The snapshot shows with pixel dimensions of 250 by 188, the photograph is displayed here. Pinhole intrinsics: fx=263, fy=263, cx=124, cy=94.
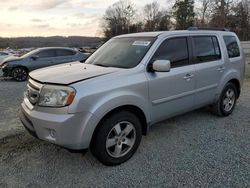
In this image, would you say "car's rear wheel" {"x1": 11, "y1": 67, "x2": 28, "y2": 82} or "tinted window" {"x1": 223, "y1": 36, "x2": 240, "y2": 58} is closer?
"tinted window" {"x1": 223, "y1": 36, "x2": 240, "y2": 58}

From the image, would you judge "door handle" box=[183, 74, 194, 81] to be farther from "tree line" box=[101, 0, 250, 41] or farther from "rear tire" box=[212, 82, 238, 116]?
"tree line" box=[101, 0, 250, 41]

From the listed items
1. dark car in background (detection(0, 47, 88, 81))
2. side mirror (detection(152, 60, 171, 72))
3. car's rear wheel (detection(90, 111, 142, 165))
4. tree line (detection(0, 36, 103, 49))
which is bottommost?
car's rear wheel (detection(90, 111, 142, 165))

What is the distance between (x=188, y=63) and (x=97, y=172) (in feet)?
7.58

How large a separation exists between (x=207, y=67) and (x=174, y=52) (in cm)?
86

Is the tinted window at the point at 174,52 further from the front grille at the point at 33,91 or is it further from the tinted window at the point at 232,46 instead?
the front grille at the point at 33,91

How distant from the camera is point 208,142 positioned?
422 cm

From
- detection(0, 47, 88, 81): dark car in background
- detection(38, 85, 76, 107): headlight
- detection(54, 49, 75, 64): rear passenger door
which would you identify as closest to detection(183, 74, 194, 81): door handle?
detection(38, 85, 76, 107): headlight

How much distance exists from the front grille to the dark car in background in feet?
26.3

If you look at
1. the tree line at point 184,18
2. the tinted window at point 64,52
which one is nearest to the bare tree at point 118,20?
the tree line at point 184,18

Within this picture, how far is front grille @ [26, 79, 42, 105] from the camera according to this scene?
3.30 meters

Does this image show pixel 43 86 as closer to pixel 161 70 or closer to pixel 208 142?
pixel 161 70

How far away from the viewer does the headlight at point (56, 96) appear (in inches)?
119

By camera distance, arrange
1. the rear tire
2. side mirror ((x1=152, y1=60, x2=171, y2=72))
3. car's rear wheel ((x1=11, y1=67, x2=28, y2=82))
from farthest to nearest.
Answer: car's rear wheel ((x1=11, y1=67, x2=28, y2=82)) → the rear tire → side mirror ((x1=152, y1=60, x2=171, y2=72))

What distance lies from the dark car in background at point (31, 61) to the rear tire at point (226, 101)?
7324mm
